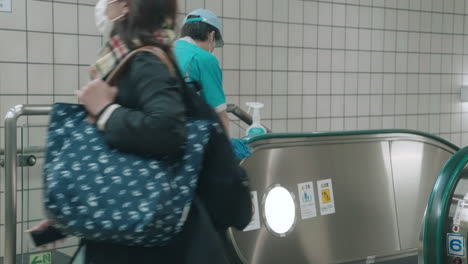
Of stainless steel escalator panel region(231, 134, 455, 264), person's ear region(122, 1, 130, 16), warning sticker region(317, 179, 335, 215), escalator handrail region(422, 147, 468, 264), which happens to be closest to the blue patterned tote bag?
person's ear region(122, 1, 130, 16)

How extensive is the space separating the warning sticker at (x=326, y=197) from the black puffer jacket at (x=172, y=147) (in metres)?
2.38

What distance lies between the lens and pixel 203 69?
3.33 meters

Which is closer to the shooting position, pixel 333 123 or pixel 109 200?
pixel 109 200

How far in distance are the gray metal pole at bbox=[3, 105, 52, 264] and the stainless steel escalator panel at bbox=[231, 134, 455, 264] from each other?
3.78ft

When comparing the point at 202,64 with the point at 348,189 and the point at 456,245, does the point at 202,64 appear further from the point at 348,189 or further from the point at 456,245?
the point at 456,245

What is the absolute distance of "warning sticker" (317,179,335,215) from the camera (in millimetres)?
3789

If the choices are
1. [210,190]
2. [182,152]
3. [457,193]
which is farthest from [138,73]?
[457,193]

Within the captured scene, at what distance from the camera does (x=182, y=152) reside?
1.35 meters

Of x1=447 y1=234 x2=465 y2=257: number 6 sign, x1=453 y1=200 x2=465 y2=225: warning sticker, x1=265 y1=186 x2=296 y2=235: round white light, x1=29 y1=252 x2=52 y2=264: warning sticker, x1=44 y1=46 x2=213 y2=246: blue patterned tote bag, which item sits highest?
x1=44 y1=46 x2=213 y2=246: blue patterned tote bag

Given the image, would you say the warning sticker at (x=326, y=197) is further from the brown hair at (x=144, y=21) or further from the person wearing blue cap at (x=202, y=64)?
the brown hair at (x=144, y=21)

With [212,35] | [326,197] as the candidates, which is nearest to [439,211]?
[326,197]

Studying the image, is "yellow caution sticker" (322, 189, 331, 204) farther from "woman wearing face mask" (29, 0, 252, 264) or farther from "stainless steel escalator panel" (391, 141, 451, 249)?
"woman wearing face mask" (29, 0, 252, 264)

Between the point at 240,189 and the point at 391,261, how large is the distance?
331 centimetres

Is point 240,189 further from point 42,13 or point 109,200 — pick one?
point 42,13
